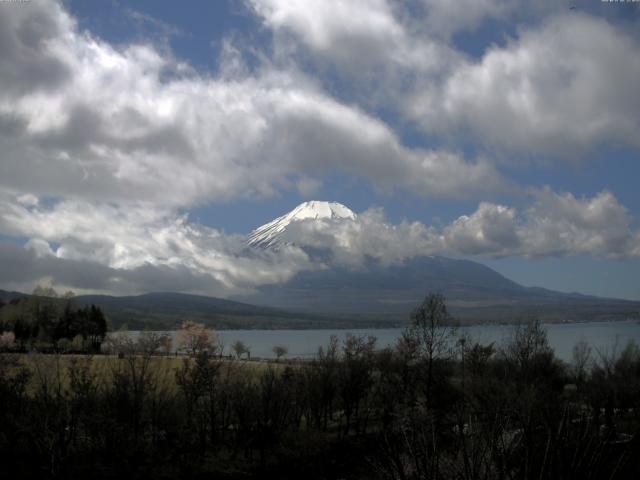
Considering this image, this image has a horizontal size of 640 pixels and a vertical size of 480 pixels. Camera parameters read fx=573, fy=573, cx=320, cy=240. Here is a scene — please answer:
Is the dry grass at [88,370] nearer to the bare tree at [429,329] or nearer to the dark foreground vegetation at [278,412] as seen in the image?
the dark foreground vegetation at [278,412]

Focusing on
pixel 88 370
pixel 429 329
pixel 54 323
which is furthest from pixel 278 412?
pixel 54 323

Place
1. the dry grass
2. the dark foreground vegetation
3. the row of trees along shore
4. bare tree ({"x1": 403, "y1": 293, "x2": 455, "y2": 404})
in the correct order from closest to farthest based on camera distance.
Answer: the dark foreground vegetation → the dry grass → bare tree ({"x1": 403, "y1": 293, "x2": 455, "y2": 404}) → the row of trees along shore

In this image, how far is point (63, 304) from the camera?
117875 mm

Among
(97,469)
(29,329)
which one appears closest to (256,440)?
(97,469)

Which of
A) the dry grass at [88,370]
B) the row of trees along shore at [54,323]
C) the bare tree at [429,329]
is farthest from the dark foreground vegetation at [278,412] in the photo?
the row of trees along shore at [54,323]

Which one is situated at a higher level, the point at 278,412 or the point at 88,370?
the point at 88,370

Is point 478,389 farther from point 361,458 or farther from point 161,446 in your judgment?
point 161,446

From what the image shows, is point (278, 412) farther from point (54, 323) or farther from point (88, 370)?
point (54, 323)

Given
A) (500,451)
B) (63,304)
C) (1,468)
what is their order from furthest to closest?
1. (63,304)
2. (1,468)
3. (500,451)

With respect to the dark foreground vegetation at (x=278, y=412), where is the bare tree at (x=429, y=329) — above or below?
above

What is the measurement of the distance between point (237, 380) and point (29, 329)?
88635 mm

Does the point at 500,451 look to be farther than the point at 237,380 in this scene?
No

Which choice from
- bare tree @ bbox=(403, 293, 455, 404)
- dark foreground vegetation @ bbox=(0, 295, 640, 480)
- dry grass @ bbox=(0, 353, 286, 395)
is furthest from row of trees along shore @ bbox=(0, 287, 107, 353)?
bare tree @ bbox=(403, 293, 455, 404)

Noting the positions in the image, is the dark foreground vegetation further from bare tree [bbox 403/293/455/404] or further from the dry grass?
the dry grass
